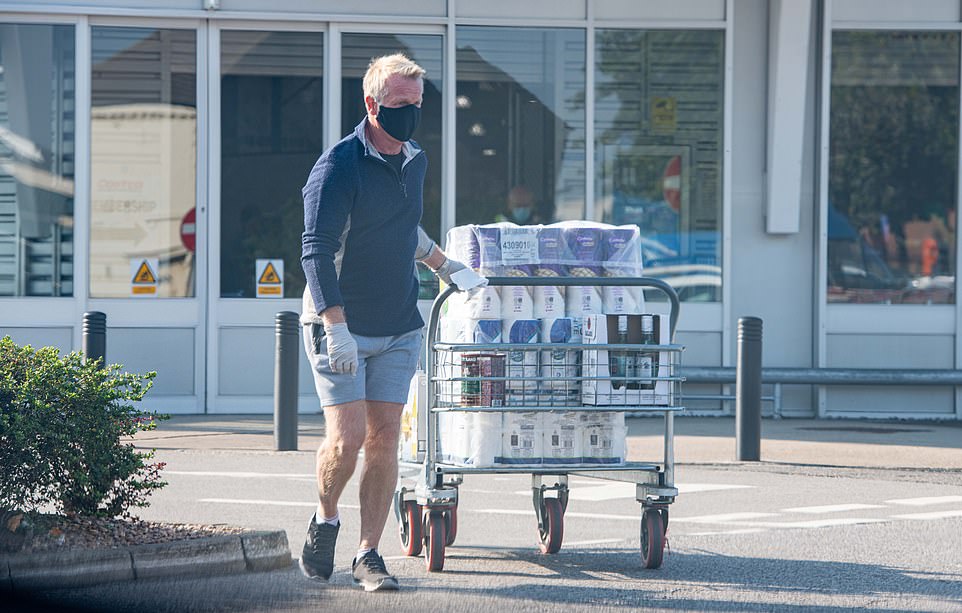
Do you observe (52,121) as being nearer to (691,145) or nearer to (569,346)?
(691,145)

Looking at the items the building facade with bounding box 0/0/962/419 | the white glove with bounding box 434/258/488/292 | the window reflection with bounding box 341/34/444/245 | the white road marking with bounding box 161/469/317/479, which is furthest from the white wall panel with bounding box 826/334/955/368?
the white glove with bounding box 434/258/488/292

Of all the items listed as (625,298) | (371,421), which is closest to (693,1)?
(625,298)

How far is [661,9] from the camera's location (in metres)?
14.6

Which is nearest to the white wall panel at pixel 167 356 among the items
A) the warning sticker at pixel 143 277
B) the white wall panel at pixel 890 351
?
the warning sticker at pixel 143 277

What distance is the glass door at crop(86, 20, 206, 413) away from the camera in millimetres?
14297

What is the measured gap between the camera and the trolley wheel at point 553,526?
22.9 feet

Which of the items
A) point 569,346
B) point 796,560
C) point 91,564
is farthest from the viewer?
point 796,560

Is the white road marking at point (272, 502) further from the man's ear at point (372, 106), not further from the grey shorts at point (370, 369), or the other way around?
the man's ear at point (372, 106)

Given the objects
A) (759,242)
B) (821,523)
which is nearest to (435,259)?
(821,523)

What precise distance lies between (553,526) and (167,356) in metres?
8.02

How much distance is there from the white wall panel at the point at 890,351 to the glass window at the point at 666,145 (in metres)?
1.28

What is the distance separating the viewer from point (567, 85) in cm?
1457

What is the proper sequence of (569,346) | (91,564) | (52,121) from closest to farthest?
(91,564) < (569,346) < (52,121)

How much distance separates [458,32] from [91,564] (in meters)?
9.31
